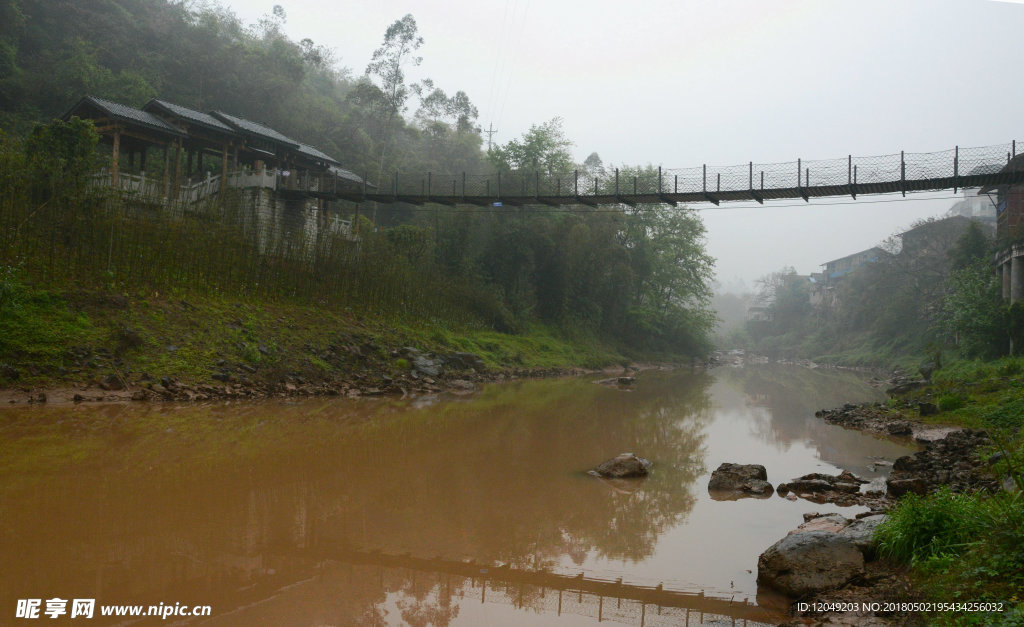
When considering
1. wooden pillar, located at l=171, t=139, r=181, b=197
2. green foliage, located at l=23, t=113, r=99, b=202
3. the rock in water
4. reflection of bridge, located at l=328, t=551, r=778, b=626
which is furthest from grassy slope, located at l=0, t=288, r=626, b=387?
reflection of bridge, located at l=328, t=551, r=778, b=626

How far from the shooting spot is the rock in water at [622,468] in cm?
755

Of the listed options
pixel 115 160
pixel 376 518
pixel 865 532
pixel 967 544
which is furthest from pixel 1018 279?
pixel 115 160

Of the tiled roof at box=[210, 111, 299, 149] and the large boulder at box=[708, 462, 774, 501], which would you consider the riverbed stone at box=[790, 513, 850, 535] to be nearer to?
the large boulder at box=[708, 462, 774, 501]

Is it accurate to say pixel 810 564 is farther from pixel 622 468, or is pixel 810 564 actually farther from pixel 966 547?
pixel 622 468


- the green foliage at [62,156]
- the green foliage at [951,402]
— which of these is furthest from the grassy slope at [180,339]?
the green foliage at [951,402]

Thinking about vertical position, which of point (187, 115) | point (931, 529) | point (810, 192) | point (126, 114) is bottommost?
point (931, 529)

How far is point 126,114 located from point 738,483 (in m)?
18.1

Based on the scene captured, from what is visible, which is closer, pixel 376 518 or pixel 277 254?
pixel 376 518

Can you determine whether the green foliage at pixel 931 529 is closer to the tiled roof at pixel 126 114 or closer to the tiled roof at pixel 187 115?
the tiled roof at pixel 126 114

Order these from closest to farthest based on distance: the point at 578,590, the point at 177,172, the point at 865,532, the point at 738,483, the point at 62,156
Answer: the point at 578,590, the point at 865,532, the point at 738,483, the point at 62,156, the point at 177,172

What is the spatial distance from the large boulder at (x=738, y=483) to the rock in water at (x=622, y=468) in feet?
2.77

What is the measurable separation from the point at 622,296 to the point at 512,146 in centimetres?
1010

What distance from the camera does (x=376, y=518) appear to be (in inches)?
219

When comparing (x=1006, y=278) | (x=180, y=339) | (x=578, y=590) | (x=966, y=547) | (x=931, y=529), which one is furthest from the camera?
(x=1006, y=278)
